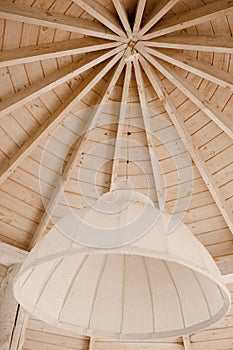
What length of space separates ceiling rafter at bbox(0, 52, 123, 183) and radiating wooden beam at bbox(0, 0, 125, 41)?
40cm

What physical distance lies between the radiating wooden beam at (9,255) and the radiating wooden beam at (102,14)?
2657 millimetres

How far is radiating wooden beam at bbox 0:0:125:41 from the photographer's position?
11.5 feet

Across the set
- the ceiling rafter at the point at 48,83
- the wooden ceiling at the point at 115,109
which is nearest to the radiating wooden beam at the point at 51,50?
the wooden ceiling at the point at 115,109

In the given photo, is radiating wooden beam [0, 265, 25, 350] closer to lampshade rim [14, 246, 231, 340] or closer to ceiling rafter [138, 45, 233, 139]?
lampshade rim [14, 246, 231, 340]

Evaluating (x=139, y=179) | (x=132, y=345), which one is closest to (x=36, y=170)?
(x=139, y=179)

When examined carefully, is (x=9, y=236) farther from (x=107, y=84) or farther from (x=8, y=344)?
(x=107, y=84)

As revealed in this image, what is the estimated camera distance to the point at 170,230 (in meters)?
2.04

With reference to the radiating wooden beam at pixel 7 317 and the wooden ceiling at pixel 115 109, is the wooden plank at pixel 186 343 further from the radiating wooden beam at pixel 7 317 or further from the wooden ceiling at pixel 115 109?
the radiating wooden beam at pixel 7 317

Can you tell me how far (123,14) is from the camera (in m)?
3.85

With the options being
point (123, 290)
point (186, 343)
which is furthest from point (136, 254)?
point (186, 343)

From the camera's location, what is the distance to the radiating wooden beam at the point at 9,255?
5.04 meters

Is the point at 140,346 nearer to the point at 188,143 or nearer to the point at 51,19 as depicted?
the point at 188,143

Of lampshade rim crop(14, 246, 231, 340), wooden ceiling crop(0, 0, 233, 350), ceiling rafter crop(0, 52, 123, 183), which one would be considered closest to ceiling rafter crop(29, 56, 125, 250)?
wooden ceiling crop(0, 0, 233, 350)

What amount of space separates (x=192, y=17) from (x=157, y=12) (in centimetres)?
31
